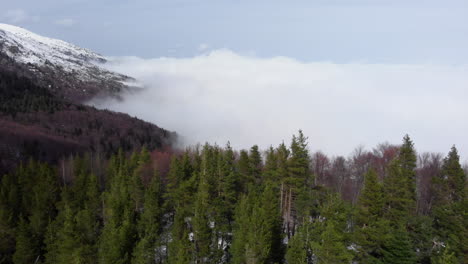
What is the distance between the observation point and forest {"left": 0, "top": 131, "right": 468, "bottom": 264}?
83.9 ft

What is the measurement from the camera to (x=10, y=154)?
8919cm

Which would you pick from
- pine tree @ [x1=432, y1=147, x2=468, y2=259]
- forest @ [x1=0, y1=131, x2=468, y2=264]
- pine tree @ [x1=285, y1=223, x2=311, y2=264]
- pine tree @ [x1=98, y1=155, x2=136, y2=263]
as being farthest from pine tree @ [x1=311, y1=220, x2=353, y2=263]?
pine tree @ [x1=98, y1=155, x2=136, y2=263]

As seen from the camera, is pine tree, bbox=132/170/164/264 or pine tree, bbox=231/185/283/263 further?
pine tree, bbox=132/170/164/264

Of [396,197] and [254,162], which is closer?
[396,197]

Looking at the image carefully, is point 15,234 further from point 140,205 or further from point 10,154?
point 10,154

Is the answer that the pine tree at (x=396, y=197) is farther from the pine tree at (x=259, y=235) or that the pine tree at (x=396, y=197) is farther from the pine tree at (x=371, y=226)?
the pine tree at (x=259, y=235)

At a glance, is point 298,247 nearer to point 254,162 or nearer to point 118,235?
point 118,235

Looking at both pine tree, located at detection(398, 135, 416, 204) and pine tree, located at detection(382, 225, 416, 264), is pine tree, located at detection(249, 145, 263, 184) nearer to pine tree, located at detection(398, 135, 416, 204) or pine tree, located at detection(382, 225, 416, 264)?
pine tree, located at detection(398, 135, 416, 204)

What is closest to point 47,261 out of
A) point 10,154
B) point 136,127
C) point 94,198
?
point 94,198

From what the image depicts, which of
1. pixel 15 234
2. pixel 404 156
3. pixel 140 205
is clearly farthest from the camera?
pixel 140 205

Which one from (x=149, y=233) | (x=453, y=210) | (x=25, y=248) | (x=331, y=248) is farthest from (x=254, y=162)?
(x=25, y=248)

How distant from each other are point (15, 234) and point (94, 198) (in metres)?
10.7

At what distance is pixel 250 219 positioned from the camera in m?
29.1

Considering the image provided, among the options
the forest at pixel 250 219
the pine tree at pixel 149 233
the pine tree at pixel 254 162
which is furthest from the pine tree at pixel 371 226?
the pine tree at pixel 149 233
